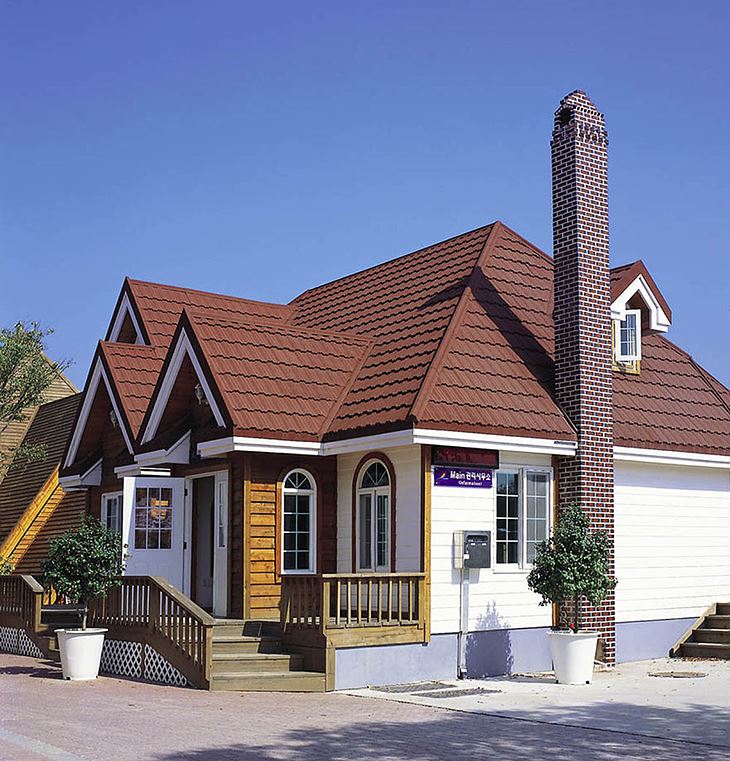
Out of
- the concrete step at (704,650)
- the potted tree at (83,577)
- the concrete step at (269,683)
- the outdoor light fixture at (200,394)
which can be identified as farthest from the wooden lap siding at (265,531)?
the concrete step at (704,650)

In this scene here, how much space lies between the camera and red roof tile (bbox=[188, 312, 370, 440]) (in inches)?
693

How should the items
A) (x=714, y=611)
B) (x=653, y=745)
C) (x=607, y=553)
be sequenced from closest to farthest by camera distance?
(x=653, y=745) < (x=607, y=553) < (x=714, y=611)

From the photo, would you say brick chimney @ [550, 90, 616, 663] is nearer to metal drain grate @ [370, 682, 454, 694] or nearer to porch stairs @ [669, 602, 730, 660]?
porch stairs @ [669, 602, 730, 660]

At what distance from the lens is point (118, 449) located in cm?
2245

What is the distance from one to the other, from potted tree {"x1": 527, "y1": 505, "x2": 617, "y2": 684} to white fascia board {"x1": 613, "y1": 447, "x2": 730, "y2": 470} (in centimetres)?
218

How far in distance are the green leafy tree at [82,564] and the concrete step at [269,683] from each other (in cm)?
266

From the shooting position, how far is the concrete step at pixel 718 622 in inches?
780

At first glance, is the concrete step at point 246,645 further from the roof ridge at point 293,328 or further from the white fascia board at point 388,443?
the roof ridge at point 293,328

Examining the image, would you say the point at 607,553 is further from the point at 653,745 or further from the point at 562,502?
the point at 653,745

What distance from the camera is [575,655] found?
52.2 feet

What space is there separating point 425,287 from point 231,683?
28.0 feet

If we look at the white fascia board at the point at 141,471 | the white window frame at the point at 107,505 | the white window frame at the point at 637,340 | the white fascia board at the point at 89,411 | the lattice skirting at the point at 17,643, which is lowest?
the lattice skirting at the point at 17,643

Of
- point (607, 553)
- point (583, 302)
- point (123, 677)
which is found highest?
point (583, 302)

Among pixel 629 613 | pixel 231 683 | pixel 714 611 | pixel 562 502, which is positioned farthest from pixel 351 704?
pixel 714 611
